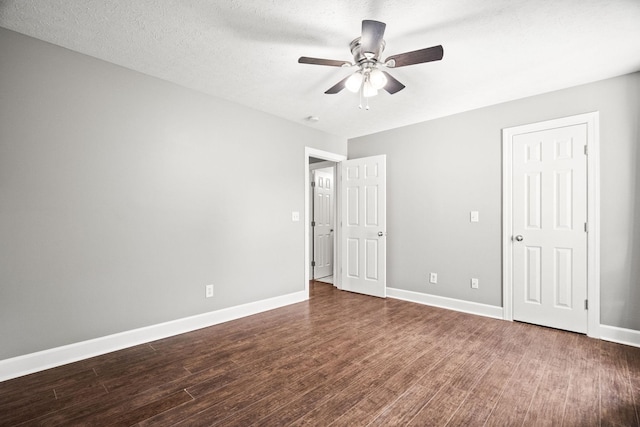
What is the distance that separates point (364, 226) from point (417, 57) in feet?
9.60

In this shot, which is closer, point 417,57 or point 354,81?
point 417,57

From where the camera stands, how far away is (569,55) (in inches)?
97.6

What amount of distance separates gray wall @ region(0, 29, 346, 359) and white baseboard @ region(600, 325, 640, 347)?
3.60 meters

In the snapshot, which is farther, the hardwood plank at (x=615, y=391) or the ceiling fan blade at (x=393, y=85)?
the ceiling fan blade at (x=393, y=85)

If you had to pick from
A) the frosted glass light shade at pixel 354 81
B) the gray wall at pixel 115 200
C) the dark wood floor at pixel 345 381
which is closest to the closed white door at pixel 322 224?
the gray wall at pixel 115 200

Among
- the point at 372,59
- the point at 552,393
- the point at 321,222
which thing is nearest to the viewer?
the point at 552,393

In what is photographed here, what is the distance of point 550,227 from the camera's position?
3.20 meters

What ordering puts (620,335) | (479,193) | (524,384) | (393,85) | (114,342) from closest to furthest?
1. (524,384)
2. (393,85)
3. (114,342)
4. (620,335)
5. (479,193)

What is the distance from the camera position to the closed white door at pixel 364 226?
445 cm

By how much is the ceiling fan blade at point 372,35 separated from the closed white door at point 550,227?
2.42 metres

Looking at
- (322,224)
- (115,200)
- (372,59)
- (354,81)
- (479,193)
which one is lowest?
(322,224)

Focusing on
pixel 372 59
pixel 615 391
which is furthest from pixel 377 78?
pixel 615 391

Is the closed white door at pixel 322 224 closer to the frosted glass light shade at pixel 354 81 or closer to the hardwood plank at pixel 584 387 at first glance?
the frosted glass light shade at pixel 354 81

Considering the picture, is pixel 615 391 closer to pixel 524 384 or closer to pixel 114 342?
pixel 524 384
